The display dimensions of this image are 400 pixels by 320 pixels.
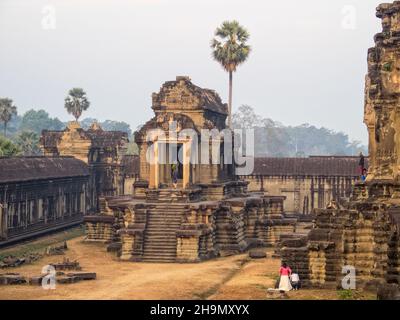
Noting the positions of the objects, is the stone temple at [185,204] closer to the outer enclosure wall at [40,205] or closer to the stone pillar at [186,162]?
the stone pillar at [186,162]

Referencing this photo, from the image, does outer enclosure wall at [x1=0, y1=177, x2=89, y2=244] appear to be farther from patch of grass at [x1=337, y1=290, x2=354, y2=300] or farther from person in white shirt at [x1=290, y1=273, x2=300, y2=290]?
patch of grass at [x1=337, y1=290, x2=354, y2=300]

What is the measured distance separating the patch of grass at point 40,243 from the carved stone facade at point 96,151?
6.12 m

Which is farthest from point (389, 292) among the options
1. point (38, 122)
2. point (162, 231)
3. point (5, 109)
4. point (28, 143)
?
point (38, 122)

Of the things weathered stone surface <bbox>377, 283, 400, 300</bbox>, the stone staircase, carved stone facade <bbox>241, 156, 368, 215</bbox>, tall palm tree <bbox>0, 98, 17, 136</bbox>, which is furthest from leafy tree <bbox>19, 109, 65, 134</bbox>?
weathered stone surface <bbox>377, 283, 400, 300</bbox>

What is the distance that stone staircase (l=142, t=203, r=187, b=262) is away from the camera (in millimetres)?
34188

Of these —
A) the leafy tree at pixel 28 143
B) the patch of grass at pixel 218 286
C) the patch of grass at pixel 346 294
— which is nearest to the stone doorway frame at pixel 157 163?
the patch of grass at pixel 218 286

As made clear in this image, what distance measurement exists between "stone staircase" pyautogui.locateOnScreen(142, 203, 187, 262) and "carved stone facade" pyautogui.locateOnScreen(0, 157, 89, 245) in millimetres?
8044

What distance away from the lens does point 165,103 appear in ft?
129

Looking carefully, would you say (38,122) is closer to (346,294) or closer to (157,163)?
(157,163)

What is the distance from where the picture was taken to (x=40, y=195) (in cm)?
4453

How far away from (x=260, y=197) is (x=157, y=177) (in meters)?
7.13
